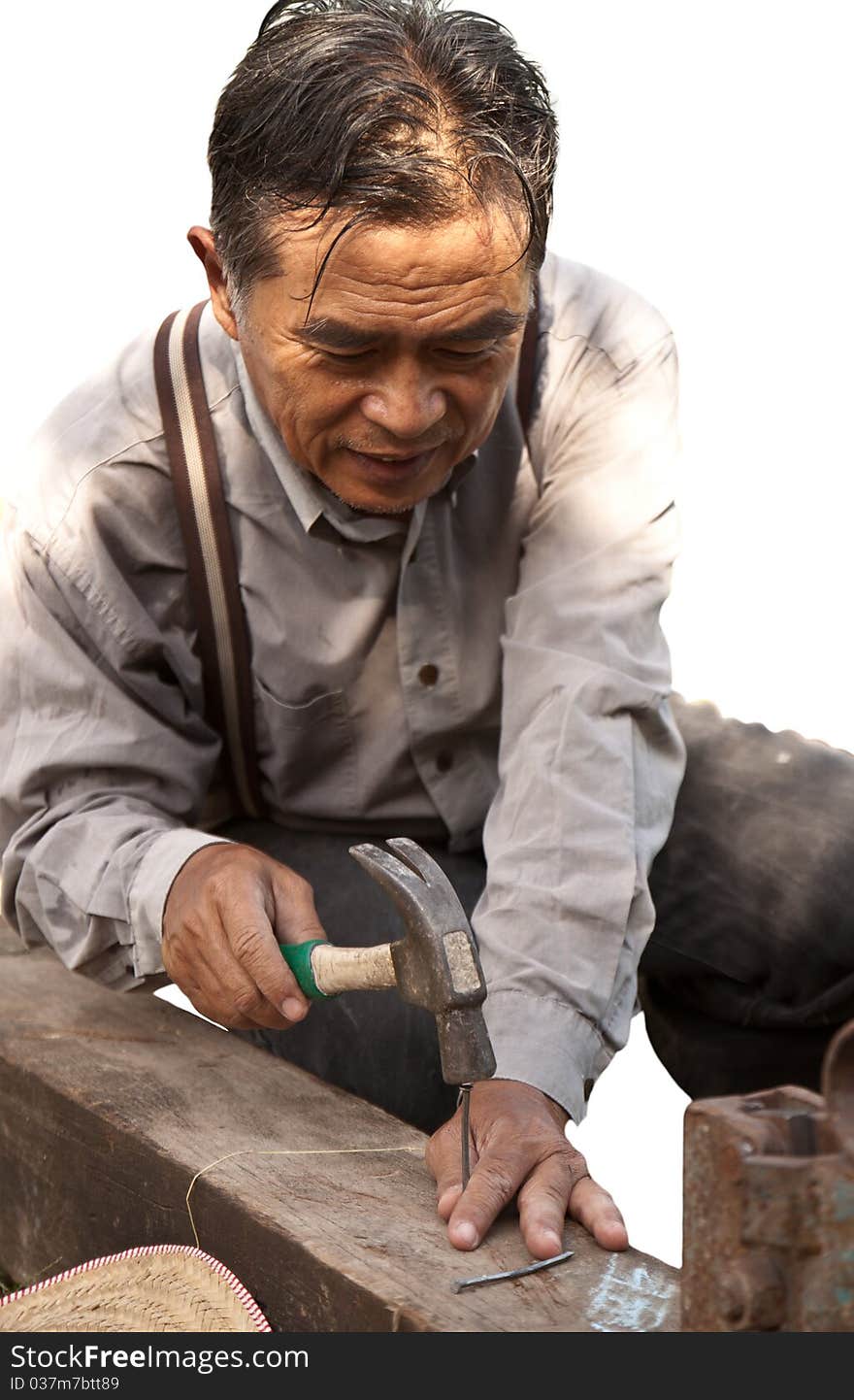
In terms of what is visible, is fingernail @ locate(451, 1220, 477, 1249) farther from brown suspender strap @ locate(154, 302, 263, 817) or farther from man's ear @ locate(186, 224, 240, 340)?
man's ear @ locate(186, 224, 240, 340)

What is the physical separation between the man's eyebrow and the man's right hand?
662 millimetres

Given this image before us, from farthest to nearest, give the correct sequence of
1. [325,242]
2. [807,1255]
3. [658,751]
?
[658,751]
[325,242]
[807,1255]

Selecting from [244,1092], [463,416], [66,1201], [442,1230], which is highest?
[463,416]

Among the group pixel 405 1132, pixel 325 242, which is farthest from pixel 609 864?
pixel 325 242

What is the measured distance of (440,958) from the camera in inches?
66.9

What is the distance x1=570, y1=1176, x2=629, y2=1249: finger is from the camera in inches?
72.0

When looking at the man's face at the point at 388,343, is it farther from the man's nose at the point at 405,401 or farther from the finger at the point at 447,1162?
the finger at the point at 447,1162

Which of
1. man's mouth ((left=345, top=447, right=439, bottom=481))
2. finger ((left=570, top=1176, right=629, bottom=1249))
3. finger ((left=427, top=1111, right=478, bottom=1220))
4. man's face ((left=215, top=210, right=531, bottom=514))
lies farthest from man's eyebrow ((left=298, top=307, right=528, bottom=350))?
finger ((left=570, top=1176, right=629, bottom=1249))

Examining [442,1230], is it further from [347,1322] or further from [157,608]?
[157,608]

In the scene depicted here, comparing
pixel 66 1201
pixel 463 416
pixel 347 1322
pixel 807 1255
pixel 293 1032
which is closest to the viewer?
pixel 807 1255

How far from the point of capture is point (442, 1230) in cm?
186

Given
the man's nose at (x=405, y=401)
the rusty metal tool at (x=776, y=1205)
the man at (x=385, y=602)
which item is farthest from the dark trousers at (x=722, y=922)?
the rusty metal tool at (x=776, y=1205)

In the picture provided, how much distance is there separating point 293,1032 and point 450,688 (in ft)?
2.02

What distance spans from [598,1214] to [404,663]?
94cm
